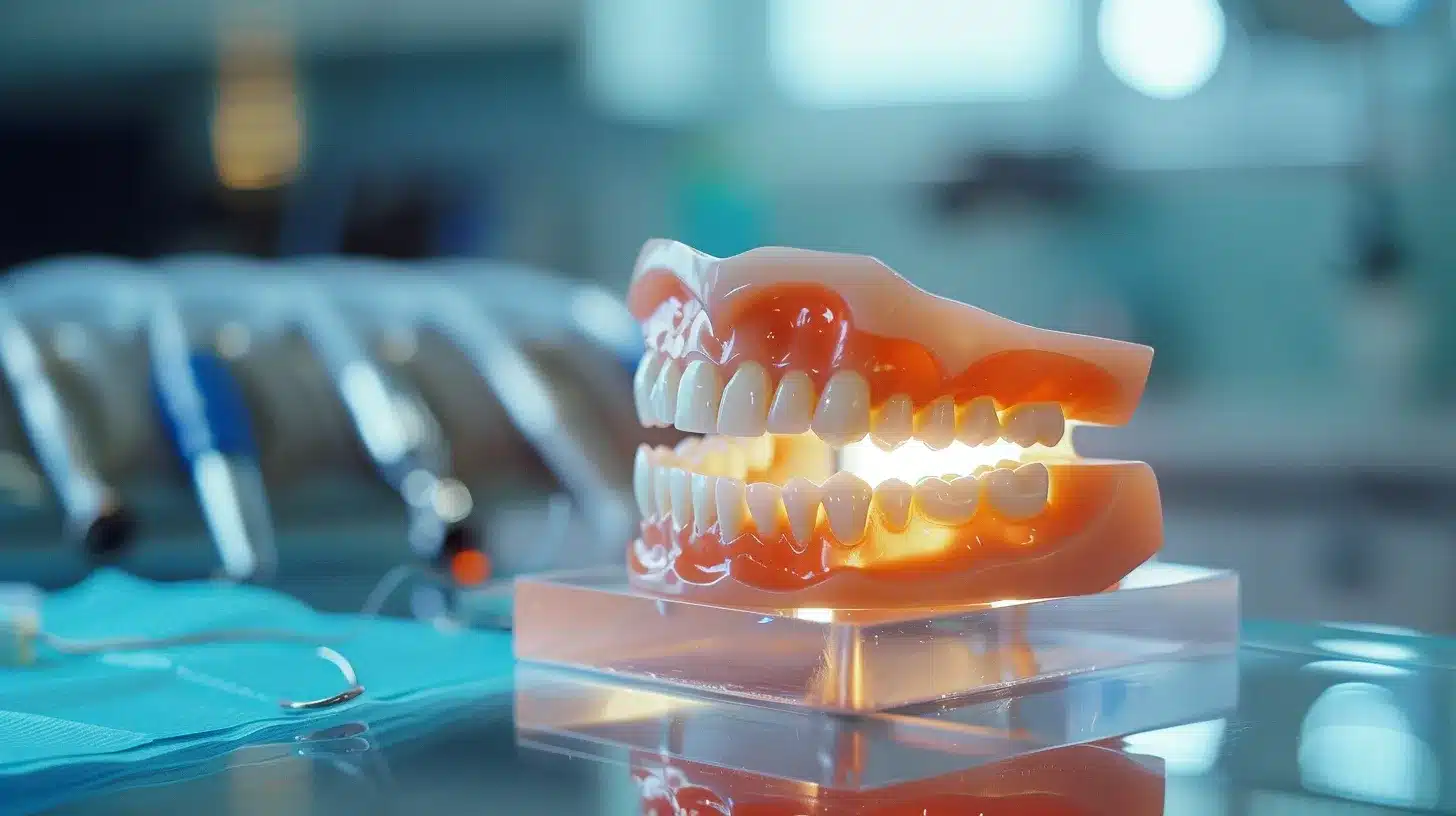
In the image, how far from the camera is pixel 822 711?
740mm

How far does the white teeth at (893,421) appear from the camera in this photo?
80cm

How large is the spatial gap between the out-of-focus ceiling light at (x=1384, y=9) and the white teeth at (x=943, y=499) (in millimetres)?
4392

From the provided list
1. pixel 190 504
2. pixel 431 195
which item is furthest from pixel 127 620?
pixel 431 195

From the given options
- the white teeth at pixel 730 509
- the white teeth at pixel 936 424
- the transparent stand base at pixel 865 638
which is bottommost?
the transparent stand base at pixel 865 638

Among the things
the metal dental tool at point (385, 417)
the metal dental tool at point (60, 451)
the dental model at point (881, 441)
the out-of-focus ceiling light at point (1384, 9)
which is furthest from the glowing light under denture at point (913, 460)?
the out-of-focus ceiling light at point (1384, 9)

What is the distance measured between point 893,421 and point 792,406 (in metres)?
0.05

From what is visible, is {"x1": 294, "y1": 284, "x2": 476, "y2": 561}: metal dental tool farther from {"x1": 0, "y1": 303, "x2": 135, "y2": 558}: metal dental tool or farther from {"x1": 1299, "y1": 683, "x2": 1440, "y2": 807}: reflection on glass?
{"x1": 1299, "y1": 683, "x2": 1440, "y2": 807}: reflection on glass

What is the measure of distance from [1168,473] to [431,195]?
231 centimetres

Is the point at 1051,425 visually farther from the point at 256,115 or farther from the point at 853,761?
the point at 256,115

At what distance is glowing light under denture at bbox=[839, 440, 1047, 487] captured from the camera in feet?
2.73

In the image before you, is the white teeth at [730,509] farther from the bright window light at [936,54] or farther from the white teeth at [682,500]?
the bright window light at [936,54]

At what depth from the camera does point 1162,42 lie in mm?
4734

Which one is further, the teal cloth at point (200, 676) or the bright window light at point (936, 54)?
the bright window light at point (936, 54)

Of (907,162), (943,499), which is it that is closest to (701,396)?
(943,499)
